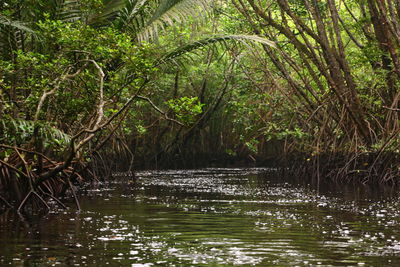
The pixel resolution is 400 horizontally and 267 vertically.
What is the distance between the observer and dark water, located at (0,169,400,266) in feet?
21.2

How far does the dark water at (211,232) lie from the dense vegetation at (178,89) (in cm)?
120

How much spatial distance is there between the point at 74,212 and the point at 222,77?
16.4 m

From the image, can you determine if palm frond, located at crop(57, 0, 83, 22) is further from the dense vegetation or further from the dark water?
the dark water

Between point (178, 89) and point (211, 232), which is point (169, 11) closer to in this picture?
point (211, 232)

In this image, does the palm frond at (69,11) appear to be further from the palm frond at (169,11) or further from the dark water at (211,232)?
the dark water at (211,232)

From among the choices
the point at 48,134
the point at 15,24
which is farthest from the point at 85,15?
the point at 48,134

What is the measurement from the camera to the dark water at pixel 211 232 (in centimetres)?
646

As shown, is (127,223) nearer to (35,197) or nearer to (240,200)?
(35,197)

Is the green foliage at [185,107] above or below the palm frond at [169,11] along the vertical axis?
below

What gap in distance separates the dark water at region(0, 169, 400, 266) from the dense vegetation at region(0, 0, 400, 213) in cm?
120

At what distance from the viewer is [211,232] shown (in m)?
8.28

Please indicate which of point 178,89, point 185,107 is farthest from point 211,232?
point 178,89

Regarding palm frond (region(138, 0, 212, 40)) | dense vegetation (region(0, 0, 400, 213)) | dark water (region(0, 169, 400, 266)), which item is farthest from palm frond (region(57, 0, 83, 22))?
dark water (region(0, 169, 400, 266))

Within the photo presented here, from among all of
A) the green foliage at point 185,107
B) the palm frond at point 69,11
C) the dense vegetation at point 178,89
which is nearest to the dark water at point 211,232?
the dense vegetation at point 178,89
